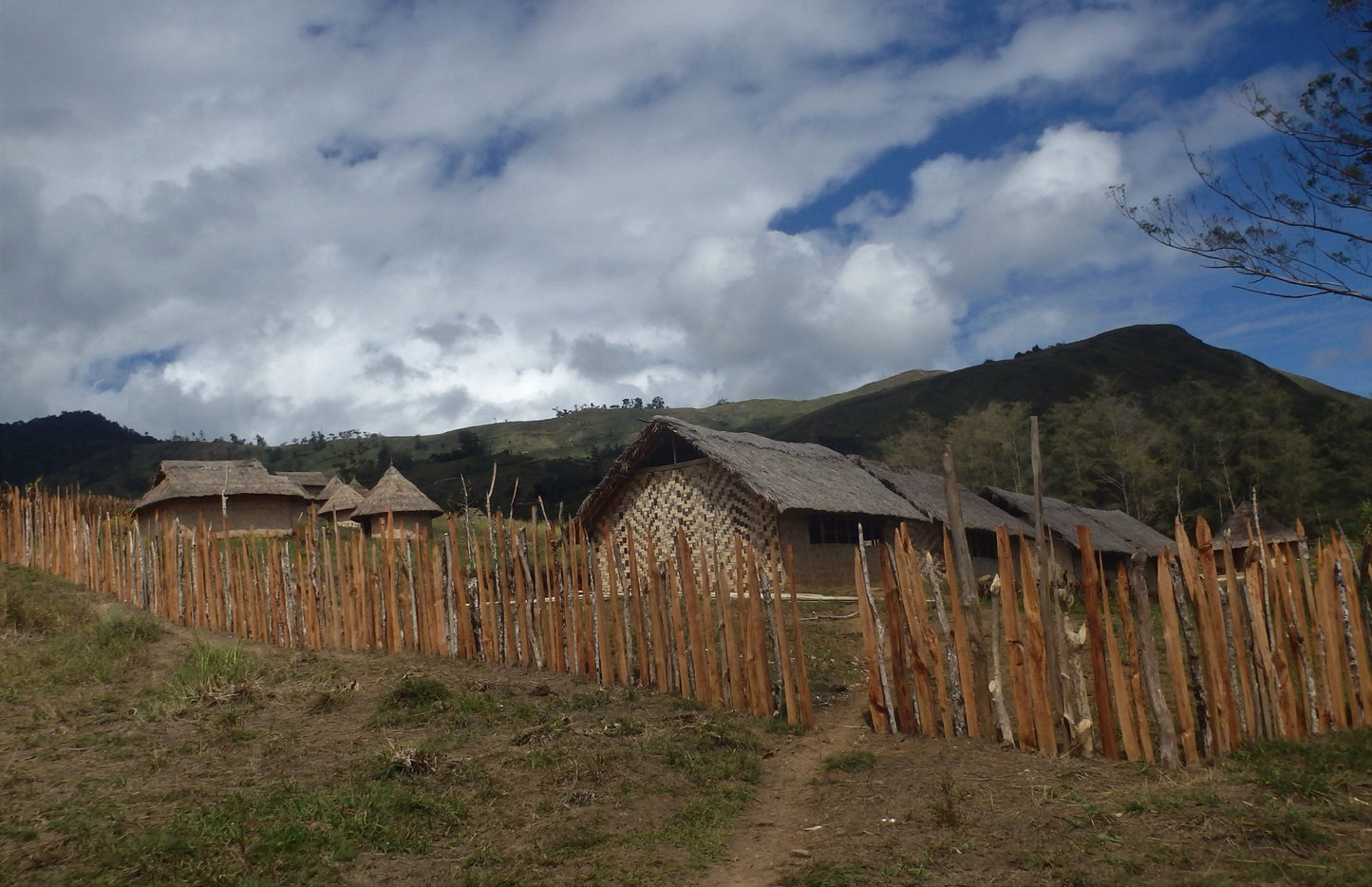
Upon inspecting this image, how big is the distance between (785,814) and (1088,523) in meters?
24.1

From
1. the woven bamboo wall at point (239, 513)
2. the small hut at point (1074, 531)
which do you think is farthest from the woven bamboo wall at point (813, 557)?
the woven bamboo wall at point (239, 513)

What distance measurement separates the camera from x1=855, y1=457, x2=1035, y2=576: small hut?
2197 centimetres

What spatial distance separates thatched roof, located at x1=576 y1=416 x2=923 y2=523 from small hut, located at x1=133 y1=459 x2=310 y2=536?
32.3 ft

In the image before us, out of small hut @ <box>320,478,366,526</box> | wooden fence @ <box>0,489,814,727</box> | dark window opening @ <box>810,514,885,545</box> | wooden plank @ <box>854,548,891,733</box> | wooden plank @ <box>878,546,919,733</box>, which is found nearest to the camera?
wooden plank @ <box>878,546,919,733</box>

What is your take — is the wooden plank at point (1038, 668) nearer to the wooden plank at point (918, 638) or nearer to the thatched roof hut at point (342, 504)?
the wooden plank at point (918, 638)

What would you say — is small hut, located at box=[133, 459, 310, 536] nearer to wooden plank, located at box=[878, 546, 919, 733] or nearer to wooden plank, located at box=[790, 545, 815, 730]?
wooden plank, located at box=[790, 545, 815, 730]

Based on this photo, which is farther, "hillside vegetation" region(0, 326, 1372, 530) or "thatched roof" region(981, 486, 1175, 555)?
"hillside vegetation" region(0, 326, 1372, 530)

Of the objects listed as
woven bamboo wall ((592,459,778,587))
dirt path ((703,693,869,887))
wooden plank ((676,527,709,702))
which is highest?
woven bamboo wall ((592,459,778,587))

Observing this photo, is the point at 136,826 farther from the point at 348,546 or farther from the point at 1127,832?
the point at 348,546

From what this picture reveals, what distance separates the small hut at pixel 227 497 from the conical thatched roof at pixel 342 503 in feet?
16.2

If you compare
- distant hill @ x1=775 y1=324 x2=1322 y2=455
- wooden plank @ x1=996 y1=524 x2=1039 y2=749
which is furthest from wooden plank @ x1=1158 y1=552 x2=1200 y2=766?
distant hill @ x1=775 y1=324 x2=1322 y2=455

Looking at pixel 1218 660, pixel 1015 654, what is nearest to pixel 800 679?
pixel 1015 654

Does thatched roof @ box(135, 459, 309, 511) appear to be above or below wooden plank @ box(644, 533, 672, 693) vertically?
above

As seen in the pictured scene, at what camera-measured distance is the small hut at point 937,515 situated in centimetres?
2197
